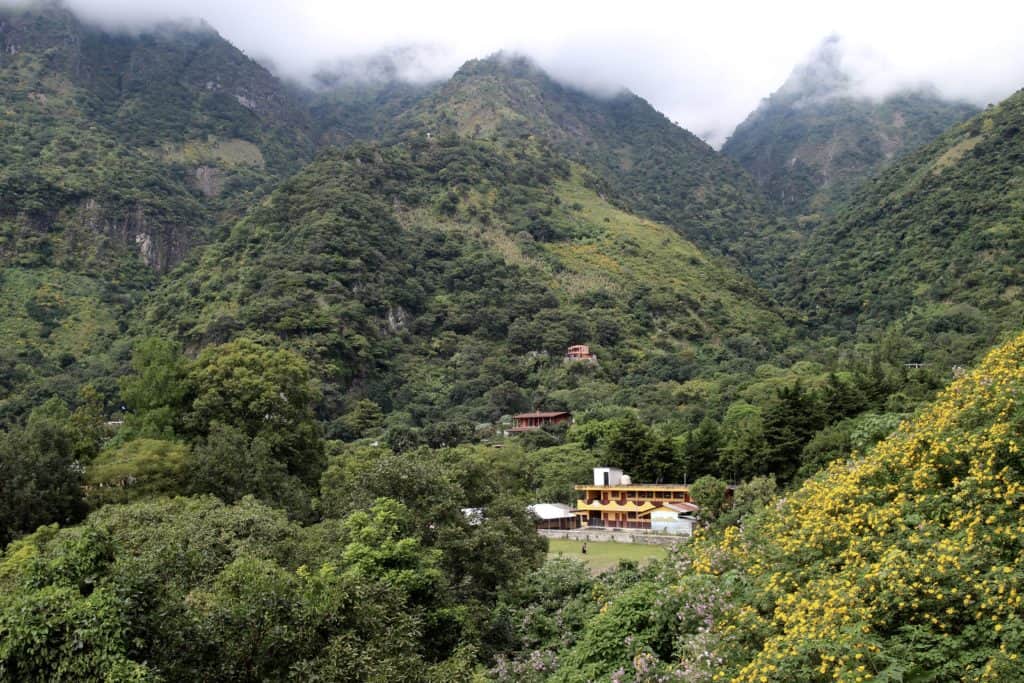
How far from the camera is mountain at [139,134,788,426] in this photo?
186ft

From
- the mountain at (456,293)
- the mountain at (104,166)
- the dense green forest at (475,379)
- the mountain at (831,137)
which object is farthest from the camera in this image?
the mountain at (831,137)

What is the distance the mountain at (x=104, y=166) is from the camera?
59.6m

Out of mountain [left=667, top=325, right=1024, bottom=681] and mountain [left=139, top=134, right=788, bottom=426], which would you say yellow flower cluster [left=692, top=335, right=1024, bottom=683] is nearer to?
Result: mountain [left=667, top=325, right=1024, bottom=681]

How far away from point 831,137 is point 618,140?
41935 mm

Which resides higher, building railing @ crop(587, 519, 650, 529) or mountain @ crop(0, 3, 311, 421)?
mountain @ crop(0, 3, 311, 421)

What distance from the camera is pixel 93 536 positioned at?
7.32 metres

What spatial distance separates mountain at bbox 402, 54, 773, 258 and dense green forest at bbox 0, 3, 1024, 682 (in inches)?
46.1

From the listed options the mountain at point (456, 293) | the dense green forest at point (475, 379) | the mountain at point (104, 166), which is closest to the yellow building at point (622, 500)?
the dense green forest at point (475, 379)

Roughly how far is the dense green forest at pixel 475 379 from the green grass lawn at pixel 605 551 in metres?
2.43

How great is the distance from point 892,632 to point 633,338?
61386 millimetres

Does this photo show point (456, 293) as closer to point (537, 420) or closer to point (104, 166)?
point (537, 420)

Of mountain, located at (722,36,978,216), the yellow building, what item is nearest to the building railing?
the yellow building

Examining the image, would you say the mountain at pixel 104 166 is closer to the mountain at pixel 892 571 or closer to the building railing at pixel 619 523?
the building railing at pixel 619 523

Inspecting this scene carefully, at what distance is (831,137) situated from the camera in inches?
6117
